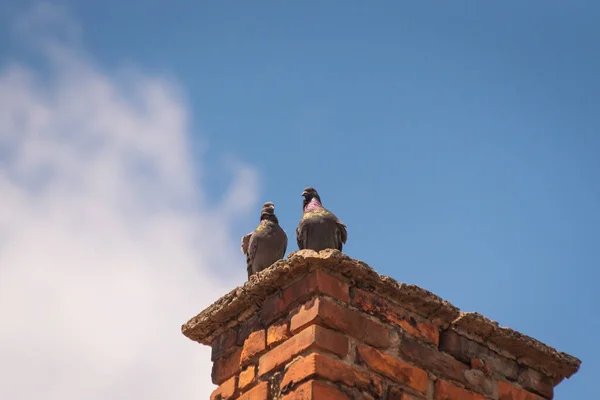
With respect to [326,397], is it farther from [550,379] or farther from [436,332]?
[550,379]

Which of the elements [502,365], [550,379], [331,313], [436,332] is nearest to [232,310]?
[331,313]

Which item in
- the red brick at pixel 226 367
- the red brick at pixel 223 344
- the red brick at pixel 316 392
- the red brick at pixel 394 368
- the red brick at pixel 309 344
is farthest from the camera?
the red brick at pixel 223 344

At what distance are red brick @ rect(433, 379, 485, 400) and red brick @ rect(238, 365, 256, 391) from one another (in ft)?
2.74

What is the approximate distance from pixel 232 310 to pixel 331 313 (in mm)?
659

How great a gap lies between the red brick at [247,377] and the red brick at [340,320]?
32 centimetres

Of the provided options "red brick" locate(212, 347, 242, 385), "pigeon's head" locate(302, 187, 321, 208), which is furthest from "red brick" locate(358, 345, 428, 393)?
"pigeon's head" locate(302, 187, 321, 208)

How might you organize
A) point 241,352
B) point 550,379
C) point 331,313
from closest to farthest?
point 331,313, point 241,352, point 550,379

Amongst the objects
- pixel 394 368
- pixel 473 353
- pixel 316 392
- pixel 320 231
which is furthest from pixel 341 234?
pixel 316 392

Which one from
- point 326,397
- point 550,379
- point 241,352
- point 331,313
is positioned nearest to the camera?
point 326,397

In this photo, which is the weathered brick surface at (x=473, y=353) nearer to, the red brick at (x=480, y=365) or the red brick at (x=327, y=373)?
the red brick at (x=480, y=365)

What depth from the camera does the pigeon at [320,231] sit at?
6188 mm

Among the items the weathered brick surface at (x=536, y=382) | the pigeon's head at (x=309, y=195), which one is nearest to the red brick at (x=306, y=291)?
the weathered brick surface at (x=536, y=382)

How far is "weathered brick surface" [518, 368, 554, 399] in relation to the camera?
4504 millimetres

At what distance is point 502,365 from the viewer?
14.6ft
